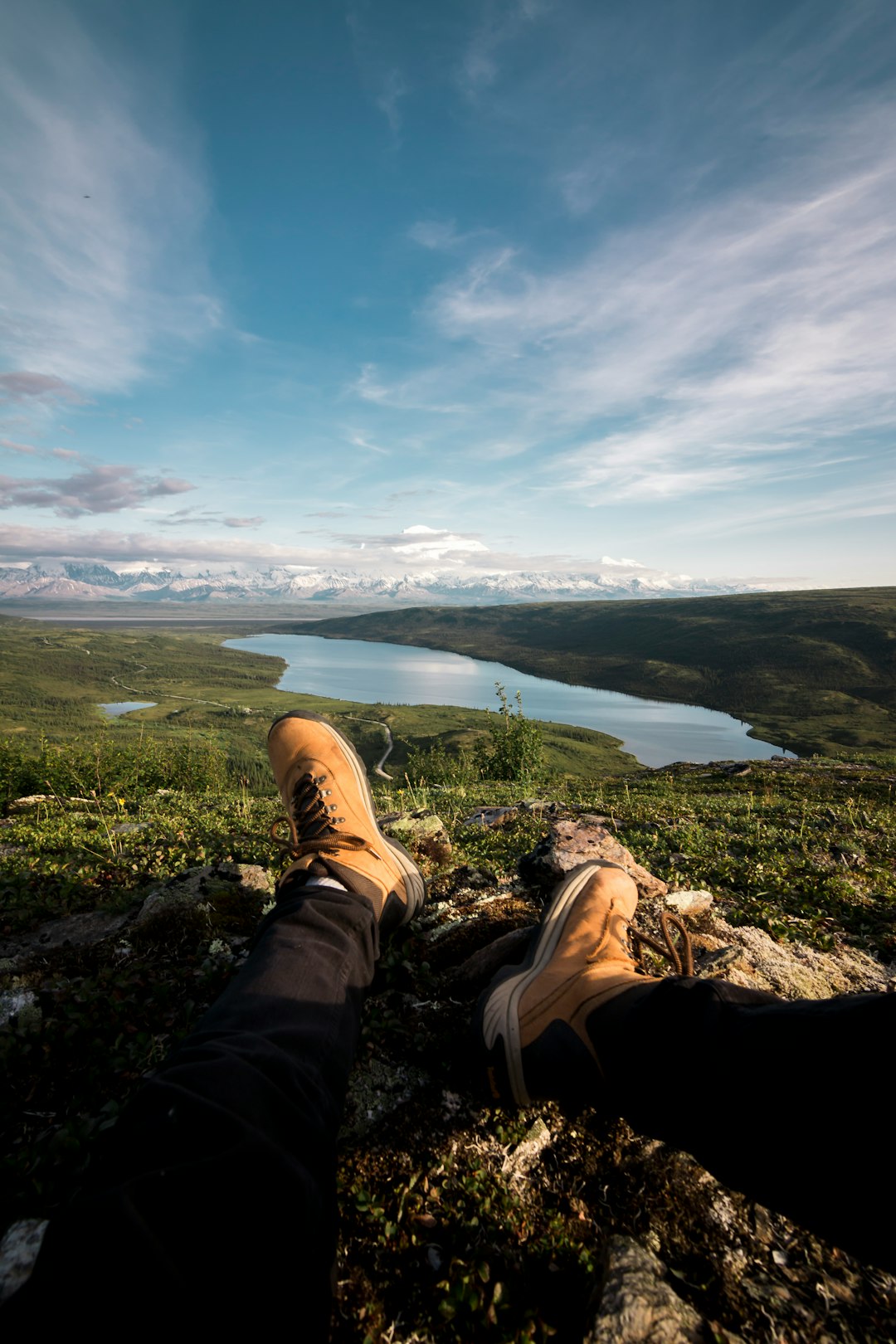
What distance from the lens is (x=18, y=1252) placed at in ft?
5.41

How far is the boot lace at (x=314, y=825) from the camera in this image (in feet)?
13.2

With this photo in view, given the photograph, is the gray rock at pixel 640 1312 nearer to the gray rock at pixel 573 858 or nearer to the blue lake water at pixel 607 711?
the gray rock at pixel 573 858

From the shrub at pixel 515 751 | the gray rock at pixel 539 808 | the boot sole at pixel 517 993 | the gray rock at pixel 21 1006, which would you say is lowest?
the shrub at pixel 515 751

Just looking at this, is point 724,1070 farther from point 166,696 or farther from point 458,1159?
point 166,696

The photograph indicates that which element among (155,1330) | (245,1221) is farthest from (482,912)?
(155,1330)

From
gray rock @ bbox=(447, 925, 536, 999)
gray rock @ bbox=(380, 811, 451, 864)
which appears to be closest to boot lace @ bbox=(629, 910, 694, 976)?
gray rock @ bbox=(447, 925, 536, 999)

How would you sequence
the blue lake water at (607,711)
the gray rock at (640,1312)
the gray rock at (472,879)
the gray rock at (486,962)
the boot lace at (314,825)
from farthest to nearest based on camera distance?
the blue lake water at (607,711) < the gray rock at (472,879) < the boot lace at (314,825) < the gray rock at (486,962) < the gray rock at (640,1312)

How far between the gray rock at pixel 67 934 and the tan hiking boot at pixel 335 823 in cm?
134

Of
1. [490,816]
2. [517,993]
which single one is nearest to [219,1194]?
[517,993]

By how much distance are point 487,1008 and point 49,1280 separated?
1.84 m

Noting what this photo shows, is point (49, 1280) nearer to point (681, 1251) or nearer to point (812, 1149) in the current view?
point (681, 1251)

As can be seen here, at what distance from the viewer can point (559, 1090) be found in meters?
2.36

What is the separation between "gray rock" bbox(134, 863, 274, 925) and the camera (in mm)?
4059

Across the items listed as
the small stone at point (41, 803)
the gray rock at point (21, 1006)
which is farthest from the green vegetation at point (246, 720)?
the gray rock at point (21, 1006)
